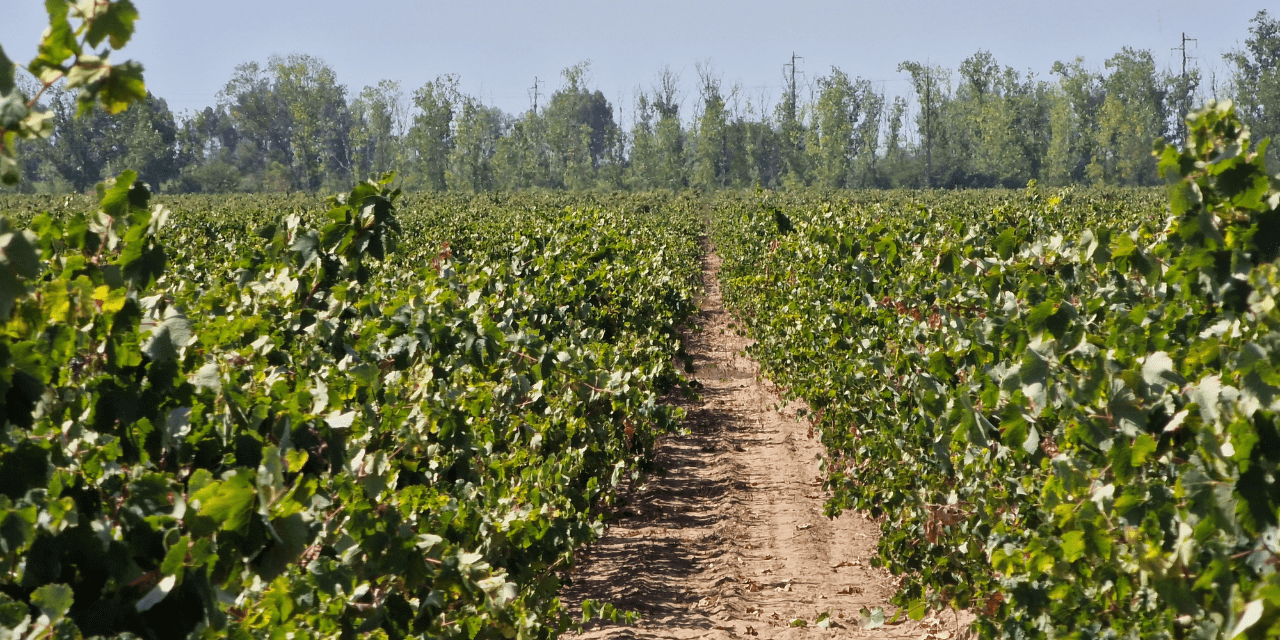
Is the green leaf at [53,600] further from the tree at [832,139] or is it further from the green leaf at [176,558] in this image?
the tree at [832,139]

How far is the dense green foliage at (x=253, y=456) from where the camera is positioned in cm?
179

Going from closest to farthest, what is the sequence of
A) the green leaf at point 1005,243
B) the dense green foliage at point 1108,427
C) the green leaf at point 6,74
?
the green leaf at point 6,74 < the dense green foliage at point 1108,427 < the green leaf at point 1005,243

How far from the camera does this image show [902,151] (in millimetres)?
106000

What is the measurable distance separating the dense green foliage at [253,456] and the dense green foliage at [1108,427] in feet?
4.93

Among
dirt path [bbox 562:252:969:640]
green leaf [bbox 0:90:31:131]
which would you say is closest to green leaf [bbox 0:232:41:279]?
green leaf [bbox 0:90:31:131]

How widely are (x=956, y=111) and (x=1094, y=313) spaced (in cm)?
10771

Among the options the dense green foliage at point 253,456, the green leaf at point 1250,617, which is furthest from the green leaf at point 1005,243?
the green leaf at point 1250,617

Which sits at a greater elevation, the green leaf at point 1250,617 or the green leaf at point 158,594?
the green leaf at point 158,594

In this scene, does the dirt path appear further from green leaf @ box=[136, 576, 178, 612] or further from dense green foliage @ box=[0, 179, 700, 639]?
green leaf @ box=[136, 576, 178, 612]

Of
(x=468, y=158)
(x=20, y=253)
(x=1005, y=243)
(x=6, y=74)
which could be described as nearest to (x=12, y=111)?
Answer: (x=6, y=74)

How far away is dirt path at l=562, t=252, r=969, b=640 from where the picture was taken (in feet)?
17.5

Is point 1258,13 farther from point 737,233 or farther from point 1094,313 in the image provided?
point 1094,313

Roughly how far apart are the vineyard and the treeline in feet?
268

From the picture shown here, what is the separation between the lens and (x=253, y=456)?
2248 millimetres
